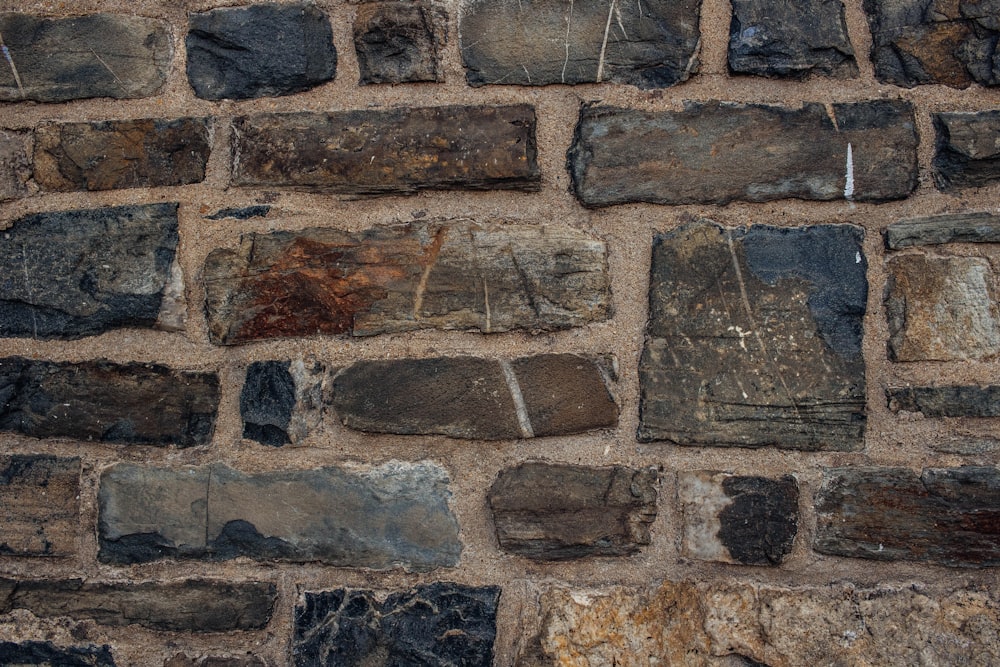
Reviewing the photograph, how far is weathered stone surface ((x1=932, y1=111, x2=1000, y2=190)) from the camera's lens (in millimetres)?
1157

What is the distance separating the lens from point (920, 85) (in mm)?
1185

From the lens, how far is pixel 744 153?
3.89 feet

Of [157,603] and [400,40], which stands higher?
[400,40]

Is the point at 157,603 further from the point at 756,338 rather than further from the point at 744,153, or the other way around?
the point at 744,153

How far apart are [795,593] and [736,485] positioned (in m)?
0.19

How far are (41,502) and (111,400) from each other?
8.2 inches

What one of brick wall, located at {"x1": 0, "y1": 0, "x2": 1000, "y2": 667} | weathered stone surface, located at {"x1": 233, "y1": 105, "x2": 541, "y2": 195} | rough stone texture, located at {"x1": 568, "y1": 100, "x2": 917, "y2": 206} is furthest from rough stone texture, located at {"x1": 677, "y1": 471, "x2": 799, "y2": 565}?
weathered stone surface, located at {"x1": 233, "y1": 105, "x2": 541, "y2": 195}

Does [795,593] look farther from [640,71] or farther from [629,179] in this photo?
[640,71]

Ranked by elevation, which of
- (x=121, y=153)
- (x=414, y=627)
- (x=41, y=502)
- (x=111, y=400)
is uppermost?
(x=121, y=153)

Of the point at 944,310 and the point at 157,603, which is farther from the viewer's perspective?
the point at 157,603

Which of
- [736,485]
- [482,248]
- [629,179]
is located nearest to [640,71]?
[629,179]

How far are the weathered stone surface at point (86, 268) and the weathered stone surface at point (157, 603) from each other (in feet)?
1.38

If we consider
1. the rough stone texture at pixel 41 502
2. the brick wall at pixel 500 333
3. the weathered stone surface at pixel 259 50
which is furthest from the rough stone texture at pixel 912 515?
the rough stone texture at pixel 41 502

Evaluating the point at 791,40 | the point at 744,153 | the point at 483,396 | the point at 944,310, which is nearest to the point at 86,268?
the point at 483,396
